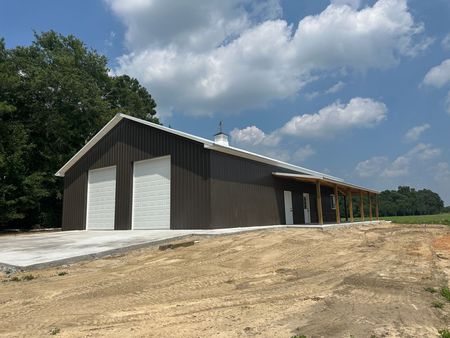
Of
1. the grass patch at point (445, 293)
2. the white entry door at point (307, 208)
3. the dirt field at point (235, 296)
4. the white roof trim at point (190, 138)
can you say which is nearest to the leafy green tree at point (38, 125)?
the white roof trim at point (190, 138)

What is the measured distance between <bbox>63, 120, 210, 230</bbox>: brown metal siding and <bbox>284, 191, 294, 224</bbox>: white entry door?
6980mm

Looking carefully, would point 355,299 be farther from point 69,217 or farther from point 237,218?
point 69,217

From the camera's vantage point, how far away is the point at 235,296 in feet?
17.6

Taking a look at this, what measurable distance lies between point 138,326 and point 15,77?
24997 mm

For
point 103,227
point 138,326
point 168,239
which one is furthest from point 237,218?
point 138,326

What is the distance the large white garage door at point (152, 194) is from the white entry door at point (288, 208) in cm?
725

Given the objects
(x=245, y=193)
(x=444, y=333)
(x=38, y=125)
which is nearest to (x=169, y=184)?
(x=245, y=193)

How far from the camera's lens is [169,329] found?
403 centimetres

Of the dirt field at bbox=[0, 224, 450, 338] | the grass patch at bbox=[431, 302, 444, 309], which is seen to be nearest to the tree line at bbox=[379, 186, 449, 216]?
the dirt field at bbox=[0, 224, 450, 338]

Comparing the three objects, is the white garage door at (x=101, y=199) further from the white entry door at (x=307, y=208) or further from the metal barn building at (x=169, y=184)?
the white entry door at (x=307, y=208)

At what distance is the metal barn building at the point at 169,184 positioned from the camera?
14438 mm

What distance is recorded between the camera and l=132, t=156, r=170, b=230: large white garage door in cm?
1537

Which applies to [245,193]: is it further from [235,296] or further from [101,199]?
[235,296]

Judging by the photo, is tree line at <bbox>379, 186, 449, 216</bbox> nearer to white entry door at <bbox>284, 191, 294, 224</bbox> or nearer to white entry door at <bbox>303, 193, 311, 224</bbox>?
white entry door at <bbox>303, 193, 311, 224</bbox>
